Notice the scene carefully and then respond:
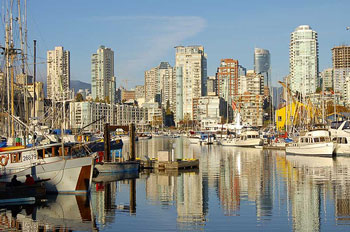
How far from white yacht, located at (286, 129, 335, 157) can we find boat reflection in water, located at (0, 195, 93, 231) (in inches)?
1875

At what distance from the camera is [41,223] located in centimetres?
2942

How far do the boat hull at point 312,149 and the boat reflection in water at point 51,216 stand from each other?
47.5 metres

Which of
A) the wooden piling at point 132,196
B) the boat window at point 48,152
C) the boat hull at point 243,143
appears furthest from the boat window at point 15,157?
the boat hull at point 243,143

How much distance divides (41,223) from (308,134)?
193 feet

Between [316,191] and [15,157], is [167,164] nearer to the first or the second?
[316,191]

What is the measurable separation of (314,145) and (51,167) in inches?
1938

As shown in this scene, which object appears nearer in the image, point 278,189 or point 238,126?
point 278,189

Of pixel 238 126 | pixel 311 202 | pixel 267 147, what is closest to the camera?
pixel 311 202

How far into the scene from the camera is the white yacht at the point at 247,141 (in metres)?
111

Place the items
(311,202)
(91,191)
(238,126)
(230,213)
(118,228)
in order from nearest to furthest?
(118,228) → (230,213) → (311,202) → (91,191) → (238,126)

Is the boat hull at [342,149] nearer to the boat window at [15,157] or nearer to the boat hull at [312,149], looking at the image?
the boat hull at [312,149]

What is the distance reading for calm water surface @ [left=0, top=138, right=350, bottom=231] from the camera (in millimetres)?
28484

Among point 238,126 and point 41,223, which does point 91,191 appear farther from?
point 238,126

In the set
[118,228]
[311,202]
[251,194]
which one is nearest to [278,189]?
[251,194]
